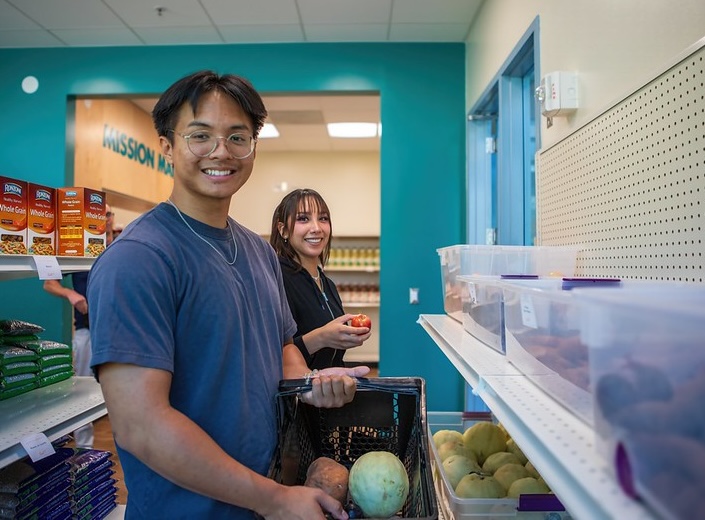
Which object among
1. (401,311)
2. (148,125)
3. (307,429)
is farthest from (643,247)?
(148,125)

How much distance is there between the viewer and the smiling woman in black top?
226 centimetres

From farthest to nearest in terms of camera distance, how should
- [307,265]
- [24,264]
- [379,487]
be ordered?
[307,265], [24,264], [379,487]

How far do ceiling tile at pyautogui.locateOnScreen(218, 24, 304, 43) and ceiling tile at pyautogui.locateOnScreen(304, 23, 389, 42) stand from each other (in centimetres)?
11

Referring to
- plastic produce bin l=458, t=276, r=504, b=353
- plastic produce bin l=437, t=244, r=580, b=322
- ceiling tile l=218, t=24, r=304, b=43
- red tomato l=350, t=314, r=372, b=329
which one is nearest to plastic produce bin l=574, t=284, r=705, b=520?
plastic produce bin l=458, t=276, r=504, b=353

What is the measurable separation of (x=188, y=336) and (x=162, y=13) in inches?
136

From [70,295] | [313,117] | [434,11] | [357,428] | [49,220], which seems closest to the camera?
[357,428]

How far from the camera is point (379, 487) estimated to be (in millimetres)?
1081

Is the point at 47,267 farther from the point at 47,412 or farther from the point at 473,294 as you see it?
the point at 473,294

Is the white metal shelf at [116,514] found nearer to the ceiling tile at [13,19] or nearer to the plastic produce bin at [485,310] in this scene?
the plastic produce bin at [485,310]

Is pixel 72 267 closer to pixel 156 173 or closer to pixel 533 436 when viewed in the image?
pixel 533 436

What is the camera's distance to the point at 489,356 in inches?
50.8

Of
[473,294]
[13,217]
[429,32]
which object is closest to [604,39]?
[473,294]

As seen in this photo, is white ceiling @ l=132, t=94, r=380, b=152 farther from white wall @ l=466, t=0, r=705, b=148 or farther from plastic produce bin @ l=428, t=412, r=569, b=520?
plastic produce bin @ l=428, t=412, r=569, b=520

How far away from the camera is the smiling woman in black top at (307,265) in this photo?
89.0 inches
